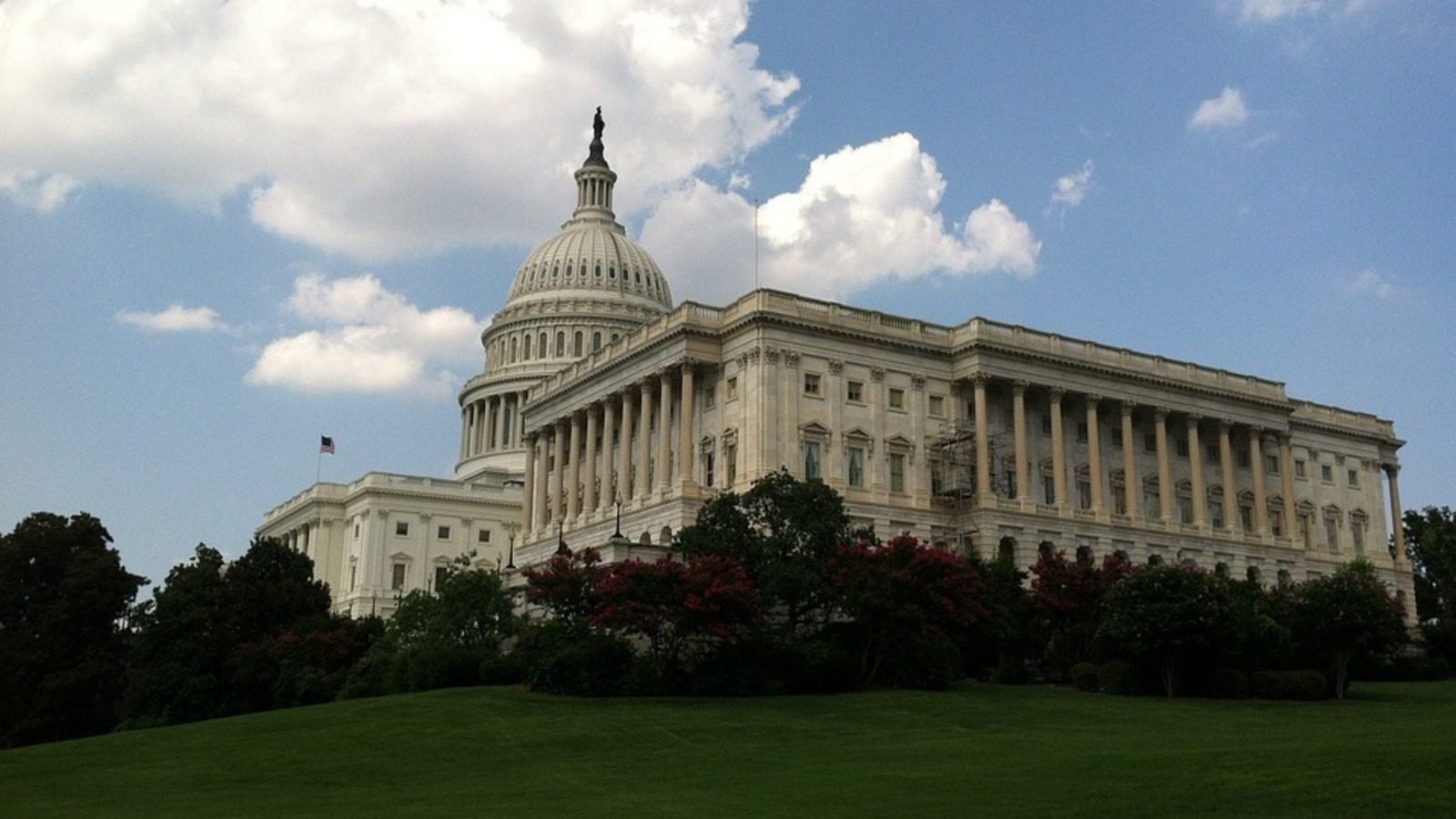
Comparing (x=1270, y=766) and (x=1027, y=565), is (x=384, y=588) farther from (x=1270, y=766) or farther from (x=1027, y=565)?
(x=1270, y=766)

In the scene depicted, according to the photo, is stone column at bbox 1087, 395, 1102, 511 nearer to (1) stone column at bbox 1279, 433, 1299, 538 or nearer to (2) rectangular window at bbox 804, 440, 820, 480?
(1) stone column at bbox 1279, 433, 1299, 538

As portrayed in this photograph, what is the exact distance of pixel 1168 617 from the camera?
5912 centimetres

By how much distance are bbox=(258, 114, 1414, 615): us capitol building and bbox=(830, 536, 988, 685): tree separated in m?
12.2

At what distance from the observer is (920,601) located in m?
59.6

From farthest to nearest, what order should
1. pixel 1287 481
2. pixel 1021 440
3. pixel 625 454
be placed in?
pixel 1287 481 < pixel 625 454 < pixel 1021 440

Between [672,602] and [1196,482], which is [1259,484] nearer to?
[1196,482]

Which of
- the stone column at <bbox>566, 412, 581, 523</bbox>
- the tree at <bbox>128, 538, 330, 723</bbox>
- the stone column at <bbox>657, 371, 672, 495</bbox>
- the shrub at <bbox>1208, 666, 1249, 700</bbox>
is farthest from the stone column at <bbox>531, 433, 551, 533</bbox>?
the shrub at <bbox>1208, 666, 1249, 700</bbox>

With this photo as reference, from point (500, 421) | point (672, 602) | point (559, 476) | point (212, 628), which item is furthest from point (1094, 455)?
point (500, 421)

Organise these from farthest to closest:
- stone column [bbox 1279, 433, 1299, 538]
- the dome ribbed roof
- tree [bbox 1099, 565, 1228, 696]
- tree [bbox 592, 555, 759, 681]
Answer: the dome ribbed roof
stone column [bbox 1279, 433, 1299, 538]
tree [bbox 1099, 565, 1228, 696]
tree [bbox 592, 555, 759, 681]

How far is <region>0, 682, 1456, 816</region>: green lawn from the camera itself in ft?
90.1

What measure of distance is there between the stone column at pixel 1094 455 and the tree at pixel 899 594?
37321mm

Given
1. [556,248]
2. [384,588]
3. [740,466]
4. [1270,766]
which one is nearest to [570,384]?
[740,466]

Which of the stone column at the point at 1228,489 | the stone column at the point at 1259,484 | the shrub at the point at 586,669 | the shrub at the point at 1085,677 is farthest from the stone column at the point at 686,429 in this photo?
the stone column at the point at 1259,484

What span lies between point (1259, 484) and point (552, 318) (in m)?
83.2
